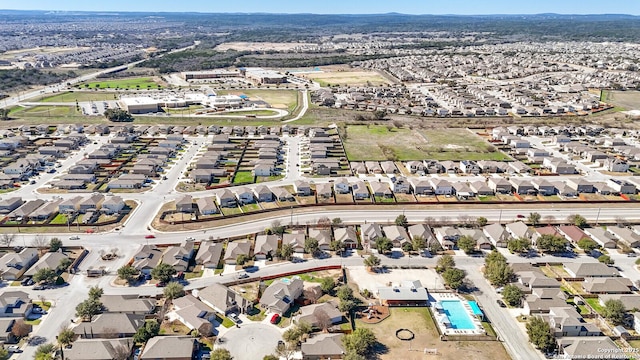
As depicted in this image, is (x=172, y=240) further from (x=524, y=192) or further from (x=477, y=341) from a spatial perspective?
(x=524, y=192)

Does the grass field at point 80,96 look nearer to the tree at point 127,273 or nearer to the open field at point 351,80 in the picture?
the open field at point 351,80

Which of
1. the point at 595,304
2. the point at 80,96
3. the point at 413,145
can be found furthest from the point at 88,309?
the point at 80,96

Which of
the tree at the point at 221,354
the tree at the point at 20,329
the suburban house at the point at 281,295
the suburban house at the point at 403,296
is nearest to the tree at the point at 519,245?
the suburban house at the point at 403,296

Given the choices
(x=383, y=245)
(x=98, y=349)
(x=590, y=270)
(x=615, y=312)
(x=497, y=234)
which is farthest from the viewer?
(x=497, y=234)

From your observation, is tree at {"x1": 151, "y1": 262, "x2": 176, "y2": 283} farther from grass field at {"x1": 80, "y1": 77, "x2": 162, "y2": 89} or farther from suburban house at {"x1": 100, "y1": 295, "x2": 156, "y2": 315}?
grass field at {"x1": 80, "y1": 77, "x2": 162, "y2": 89}

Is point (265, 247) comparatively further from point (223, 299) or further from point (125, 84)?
point (125, 84)

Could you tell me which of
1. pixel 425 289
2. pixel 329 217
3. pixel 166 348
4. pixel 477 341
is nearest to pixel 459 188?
pixel 329 217

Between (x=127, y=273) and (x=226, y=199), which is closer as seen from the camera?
(x=127, y=273)
